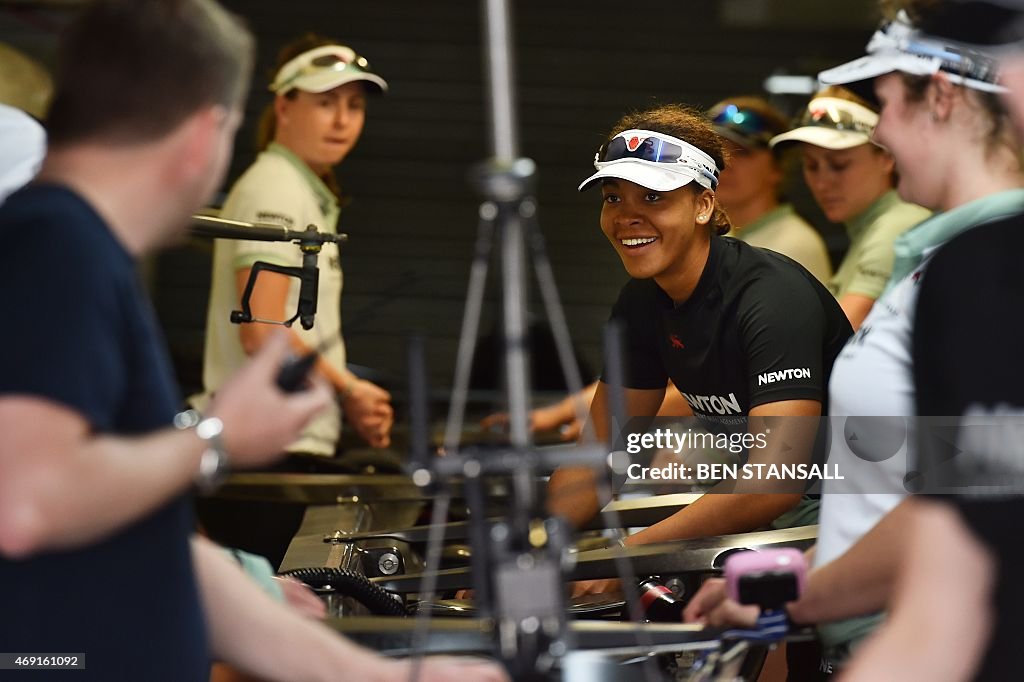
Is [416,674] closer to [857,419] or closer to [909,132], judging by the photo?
Result: [857,419]

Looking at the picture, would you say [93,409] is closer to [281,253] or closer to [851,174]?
[281,253]

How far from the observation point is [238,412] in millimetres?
1588

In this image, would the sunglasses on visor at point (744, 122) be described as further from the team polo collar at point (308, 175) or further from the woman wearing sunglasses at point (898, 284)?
the woman wearing sunglasses at point (898, 284)

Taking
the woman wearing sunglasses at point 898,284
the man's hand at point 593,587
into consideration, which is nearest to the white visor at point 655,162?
the man's hand at point 593,587

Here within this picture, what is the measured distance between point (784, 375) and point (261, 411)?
1682 mm

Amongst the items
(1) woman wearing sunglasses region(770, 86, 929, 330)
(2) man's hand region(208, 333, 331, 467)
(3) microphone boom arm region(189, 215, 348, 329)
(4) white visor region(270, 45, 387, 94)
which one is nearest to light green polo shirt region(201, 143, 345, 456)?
(4) white visor region(270, 45, 387, 94)

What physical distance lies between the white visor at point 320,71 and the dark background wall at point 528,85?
322cm

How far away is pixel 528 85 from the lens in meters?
8.34

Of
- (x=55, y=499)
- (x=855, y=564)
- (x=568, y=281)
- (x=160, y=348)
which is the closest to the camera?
(x=55, y=499)

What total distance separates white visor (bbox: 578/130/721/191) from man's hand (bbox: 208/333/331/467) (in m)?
1.68

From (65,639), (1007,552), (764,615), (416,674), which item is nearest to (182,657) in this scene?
(65,639)

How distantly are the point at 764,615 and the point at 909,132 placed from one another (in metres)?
0.72

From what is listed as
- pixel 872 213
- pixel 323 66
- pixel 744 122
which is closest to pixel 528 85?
pixel 744 122

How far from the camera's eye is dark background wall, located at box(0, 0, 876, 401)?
7855 mm
